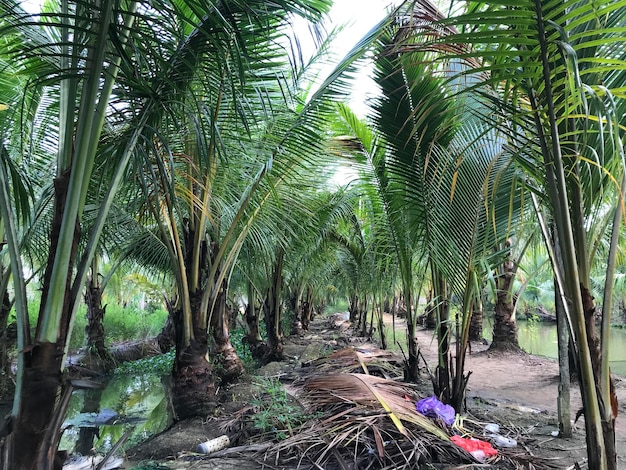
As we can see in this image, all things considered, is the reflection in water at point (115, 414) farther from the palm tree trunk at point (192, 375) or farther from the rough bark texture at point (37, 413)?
the rough bark texture at point (37, 413)

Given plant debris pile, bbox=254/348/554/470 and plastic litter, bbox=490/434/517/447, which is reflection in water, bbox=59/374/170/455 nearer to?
plant debris pile, bbox=254/348/554/470

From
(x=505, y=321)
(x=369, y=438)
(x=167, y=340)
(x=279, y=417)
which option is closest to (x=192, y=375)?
(x=279, y=417)

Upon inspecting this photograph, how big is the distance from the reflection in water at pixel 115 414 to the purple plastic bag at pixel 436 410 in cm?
312

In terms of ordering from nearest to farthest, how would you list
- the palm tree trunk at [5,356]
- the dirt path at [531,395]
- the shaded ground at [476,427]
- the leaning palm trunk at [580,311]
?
the leaning palm trunk at [580,311]
the shaded ground at [476,427]
the dirt path at [531,395]
the palm tree trunk at [5,356]

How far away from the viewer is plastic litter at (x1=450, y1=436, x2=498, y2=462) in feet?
8.85

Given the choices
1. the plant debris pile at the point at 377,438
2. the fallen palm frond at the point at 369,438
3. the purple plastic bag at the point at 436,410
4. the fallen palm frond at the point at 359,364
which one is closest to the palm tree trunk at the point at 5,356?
the fallen palm frond at the point at 359,364

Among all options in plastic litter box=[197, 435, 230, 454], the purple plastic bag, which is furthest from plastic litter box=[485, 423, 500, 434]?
plastic litter box=[197, 435, 230, 454]

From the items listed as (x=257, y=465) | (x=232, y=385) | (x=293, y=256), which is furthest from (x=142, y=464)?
(x=293, y=256)

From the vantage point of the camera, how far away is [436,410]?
3.31m

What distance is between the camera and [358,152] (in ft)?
16.9

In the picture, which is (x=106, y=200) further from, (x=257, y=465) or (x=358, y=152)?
(x=358, y=152)

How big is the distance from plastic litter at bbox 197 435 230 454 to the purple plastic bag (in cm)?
159

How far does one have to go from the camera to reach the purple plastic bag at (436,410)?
3.26m

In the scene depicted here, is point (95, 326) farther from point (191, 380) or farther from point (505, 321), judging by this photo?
point (505, 321)
